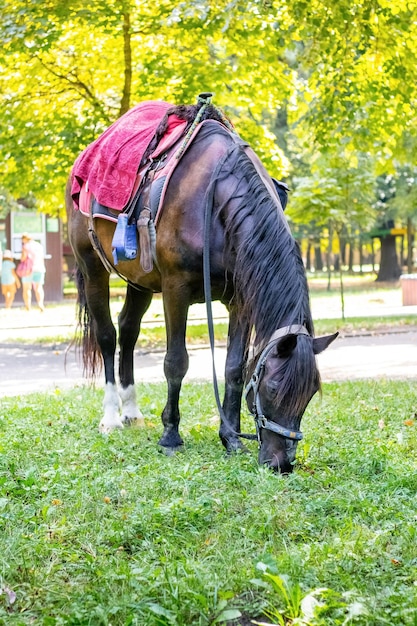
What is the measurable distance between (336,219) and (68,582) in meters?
18.4

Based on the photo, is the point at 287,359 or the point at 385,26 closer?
the point at 287,359

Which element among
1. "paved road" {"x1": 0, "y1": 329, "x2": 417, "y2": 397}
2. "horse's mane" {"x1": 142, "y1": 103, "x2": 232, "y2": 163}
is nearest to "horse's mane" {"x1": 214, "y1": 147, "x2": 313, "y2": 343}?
"horse's mane" {"x1": 142, "y1": 103, "x2": 232, "y2": 163}

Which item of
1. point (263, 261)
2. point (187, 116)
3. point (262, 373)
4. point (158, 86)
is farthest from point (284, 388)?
point (158, 86)

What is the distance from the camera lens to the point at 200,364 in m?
12.2

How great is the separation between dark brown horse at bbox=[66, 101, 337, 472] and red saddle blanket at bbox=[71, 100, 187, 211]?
34 centimetres

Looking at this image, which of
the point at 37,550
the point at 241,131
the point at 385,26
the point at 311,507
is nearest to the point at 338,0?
the point at 385,26

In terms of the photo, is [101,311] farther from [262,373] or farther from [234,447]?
[262,373]

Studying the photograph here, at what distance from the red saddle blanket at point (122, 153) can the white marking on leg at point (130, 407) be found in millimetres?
1688

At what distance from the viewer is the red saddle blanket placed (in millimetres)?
6134

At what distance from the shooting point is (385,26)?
33.1ft

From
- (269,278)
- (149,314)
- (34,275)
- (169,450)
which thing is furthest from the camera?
(34,275)

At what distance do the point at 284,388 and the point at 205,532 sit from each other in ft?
3.36

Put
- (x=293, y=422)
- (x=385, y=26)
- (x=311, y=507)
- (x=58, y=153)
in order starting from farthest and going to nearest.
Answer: (x=58, y=153) → (x=385, y=26) → (x=293, y=422) → (x=311, y=507)

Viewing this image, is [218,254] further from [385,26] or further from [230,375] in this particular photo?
[385,26]
